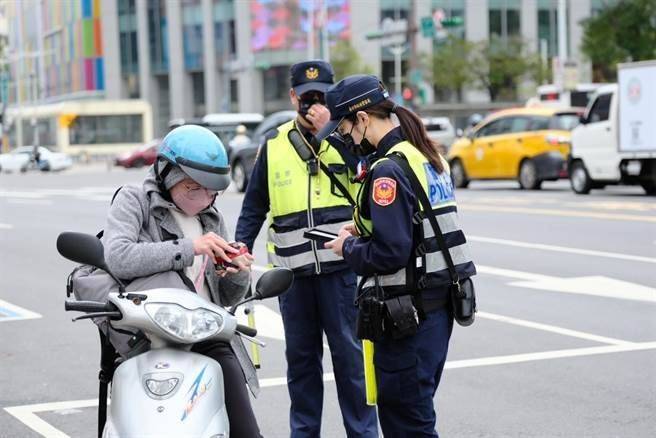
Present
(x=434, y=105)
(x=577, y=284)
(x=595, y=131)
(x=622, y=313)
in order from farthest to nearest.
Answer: (x=434, y=105)
(x=595, y=131)
(x=577, y=284)
(x=622, y=313)

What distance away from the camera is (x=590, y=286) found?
38.6ft

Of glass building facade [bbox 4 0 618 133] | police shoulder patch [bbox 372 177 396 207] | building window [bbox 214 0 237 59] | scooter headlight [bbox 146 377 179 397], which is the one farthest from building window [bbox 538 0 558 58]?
scooter headlight [bbox 146 377 179 397]

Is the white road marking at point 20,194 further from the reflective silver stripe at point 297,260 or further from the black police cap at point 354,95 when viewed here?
the black police cap at point 354,95

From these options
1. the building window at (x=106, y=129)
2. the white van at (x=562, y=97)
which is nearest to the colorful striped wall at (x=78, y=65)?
the building window at (x=106, y=129)

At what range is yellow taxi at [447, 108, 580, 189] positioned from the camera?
1005 inches

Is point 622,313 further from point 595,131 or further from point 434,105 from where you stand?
point 434,105

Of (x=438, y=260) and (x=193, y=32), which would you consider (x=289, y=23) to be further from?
(x=438, y=260)

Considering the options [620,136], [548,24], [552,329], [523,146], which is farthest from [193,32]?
[552,329]

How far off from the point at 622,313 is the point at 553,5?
70.6 m

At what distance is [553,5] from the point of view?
78.4 metres

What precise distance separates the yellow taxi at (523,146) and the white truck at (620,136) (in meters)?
1.17

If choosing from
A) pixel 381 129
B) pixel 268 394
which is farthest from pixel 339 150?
pixel 268 394

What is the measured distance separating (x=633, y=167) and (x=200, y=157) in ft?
65.7

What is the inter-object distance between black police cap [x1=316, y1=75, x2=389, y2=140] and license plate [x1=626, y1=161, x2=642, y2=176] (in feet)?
63.5
